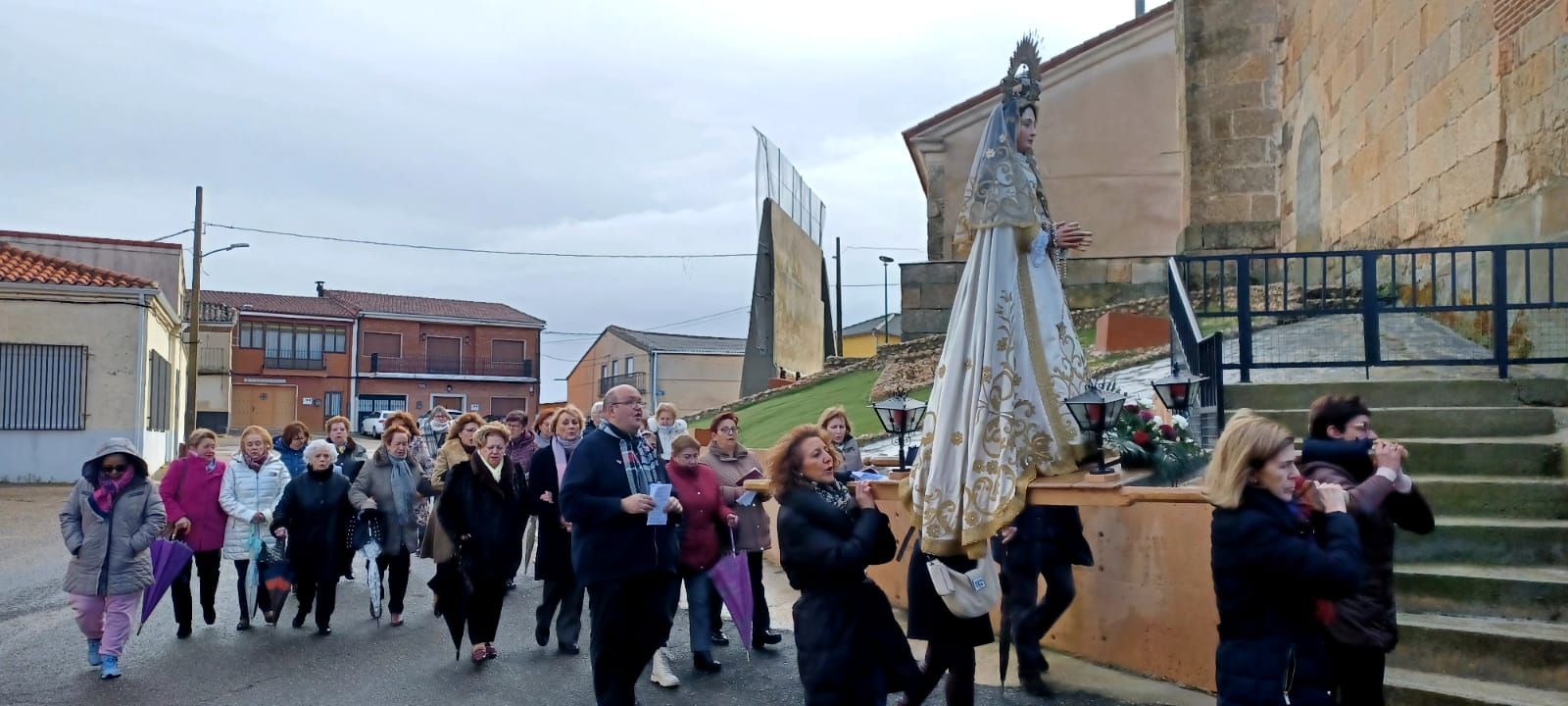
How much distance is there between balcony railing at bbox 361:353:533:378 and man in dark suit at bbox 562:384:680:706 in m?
51.8

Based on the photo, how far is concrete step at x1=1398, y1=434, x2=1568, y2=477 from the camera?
20.9ft

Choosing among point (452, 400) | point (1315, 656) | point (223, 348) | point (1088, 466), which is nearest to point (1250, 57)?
point (1088, 466)

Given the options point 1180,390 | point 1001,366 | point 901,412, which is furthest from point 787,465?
point 1180,390

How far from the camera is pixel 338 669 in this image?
23.5 ft

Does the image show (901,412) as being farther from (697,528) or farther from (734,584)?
(734,584)

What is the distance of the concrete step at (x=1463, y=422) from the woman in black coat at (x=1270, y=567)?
155 inches

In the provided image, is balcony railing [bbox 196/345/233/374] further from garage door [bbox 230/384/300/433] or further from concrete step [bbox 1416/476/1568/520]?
concrete step [bbox 1416/476/1568/520]

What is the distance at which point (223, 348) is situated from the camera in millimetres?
45844

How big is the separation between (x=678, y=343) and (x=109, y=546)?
53.5 metres

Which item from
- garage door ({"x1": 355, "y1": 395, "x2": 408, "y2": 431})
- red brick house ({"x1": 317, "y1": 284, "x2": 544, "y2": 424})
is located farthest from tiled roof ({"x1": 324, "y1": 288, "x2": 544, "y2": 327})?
garage door ({"x1": 355, "y1": 395, "x2": 408, "y2": 431})

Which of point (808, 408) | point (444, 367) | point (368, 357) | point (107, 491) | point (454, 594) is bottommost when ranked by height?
point (454, 594)

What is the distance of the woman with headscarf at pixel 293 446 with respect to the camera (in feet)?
31.9

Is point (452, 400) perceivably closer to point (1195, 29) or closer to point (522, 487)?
point (1195, 29)

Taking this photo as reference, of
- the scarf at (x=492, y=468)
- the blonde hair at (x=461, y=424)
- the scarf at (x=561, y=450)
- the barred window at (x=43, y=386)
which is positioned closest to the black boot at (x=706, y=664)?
the scarf at (x=492, y=468)
